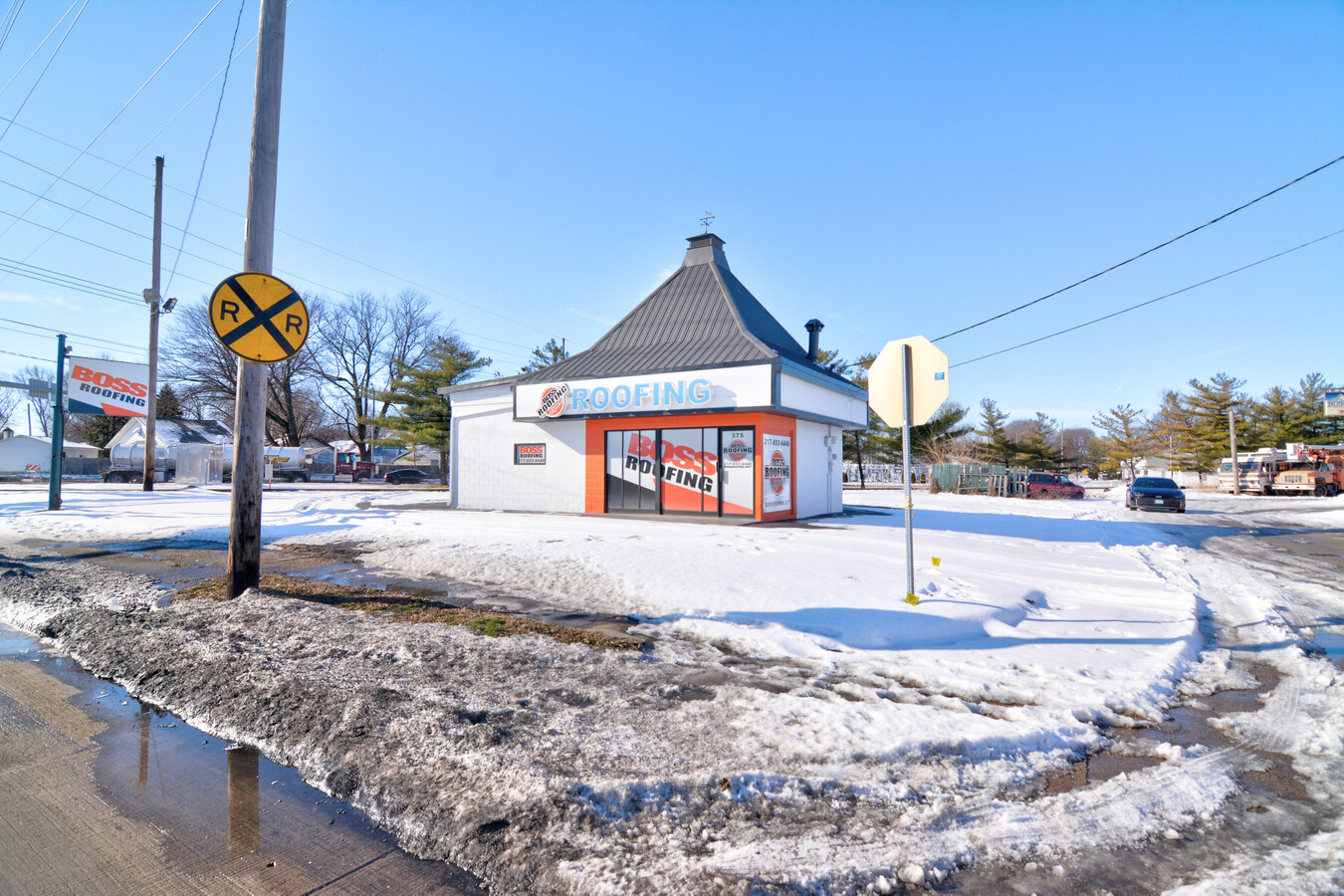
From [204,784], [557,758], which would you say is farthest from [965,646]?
[204,784]

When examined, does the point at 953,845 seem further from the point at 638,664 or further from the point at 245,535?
the point at 245,535

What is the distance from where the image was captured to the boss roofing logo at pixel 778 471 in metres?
15.8

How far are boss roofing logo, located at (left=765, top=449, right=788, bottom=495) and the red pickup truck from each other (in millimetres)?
27036

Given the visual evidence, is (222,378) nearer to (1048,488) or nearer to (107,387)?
(107,387)

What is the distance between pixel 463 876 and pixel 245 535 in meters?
5.74

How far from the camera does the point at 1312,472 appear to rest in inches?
1416

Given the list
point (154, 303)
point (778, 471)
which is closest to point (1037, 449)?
point (778, 471)

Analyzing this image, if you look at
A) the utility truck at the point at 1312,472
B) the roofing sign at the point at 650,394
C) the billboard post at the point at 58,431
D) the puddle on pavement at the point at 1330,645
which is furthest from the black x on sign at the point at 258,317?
the utility truck at the point at 1312,472

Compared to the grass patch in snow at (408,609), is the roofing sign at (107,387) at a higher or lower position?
higher

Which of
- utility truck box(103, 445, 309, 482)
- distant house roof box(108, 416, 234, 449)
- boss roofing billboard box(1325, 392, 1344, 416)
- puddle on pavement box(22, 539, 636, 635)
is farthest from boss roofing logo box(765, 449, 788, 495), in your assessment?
distant house roof box(108, 416, 234, 449)

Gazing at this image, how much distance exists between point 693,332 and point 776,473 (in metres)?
4.86

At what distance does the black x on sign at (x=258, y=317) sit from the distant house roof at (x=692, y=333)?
9701 millimetres

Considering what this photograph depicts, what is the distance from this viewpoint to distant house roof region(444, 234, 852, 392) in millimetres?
15898

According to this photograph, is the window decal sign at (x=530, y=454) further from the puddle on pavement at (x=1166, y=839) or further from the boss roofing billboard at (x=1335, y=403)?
the boss roofing billboard at (x=1335, y=403)
